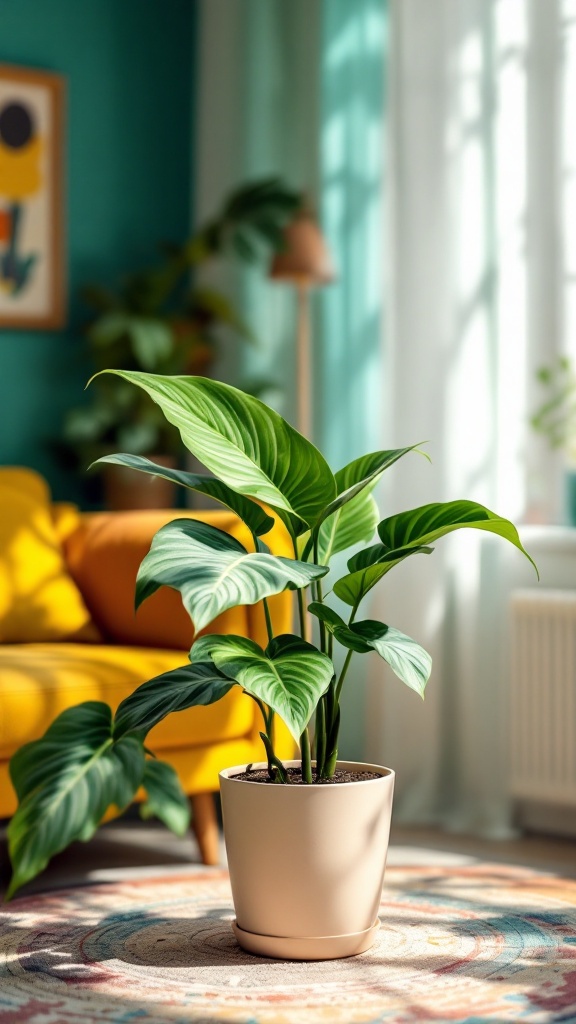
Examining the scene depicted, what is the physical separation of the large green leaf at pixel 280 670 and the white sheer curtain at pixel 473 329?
4.77ft

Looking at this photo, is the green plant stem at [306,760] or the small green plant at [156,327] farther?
the small green plant at [156,327]

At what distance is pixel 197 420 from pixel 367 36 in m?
2.06

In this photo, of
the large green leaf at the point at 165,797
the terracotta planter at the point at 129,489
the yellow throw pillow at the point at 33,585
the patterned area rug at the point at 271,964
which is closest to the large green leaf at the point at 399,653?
the large green leaf at the point at 165,797

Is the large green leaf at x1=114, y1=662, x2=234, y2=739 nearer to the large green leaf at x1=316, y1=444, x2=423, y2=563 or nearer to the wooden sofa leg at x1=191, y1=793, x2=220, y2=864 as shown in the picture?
the large green leaf at x1=316, y1=444, x2=423, y2=563

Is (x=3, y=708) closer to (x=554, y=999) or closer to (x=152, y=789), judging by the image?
(x=152, y=789)

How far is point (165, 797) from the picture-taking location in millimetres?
2066

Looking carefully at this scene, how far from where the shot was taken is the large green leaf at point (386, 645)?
82.0 inches

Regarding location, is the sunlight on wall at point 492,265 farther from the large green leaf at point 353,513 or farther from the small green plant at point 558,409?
the large green leaf at point 353,513

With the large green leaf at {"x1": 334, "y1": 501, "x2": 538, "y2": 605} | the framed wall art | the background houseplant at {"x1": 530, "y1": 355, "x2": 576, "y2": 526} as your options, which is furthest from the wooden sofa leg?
the framed wall art

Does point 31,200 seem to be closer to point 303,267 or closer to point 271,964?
point 303,267

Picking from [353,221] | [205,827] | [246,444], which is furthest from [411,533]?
[353,221]

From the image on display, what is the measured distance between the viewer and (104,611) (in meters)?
3.29

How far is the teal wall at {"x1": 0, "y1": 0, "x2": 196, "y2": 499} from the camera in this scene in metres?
4.09

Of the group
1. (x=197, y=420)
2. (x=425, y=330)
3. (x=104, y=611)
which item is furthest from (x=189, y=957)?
(x=425, y=330)
